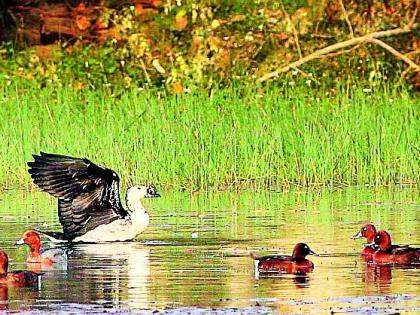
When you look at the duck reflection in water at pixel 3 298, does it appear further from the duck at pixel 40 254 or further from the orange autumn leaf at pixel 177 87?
the orange autumn leaf at pixel 177 87

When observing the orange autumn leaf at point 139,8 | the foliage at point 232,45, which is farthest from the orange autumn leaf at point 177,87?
the orange autumn leaf at point 139,8

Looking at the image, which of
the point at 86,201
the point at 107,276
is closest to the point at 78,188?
the point at 86,201

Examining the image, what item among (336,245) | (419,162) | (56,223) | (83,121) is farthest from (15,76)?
(336,245)

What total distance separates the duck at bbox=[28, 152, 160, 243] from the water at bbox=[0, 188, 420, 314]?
19 cm

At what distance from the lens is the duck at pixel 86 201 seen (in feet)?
43.2

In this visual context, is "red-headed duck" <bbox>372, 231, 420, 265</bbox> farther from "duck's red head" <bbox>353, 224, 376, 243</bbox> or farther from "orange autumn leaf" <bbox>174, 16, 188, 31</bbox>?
"orange autumn leaf" <bbox>174, 16, 188, 31</bbox>

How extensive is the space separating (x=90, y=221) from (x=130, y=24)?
995cm

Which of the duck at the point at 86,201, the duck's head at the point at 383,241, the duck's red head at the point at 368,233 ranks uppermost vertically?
the duck at the point at 86,201

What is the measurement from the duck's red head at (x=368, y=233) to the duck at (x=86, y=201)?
1.93 m

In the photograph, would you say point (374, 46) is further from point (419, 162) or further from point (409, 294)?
point (409, 294)

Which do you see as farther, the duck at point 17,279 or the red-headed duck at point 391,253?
the red-headed duck at point 391,253

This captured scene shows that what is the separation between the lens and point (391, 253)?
11234 millimetres

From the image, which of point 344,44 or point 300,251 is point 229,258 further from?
point 344,44

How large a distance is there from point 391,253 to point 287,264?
3.10 feet
